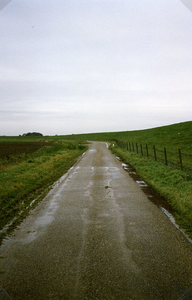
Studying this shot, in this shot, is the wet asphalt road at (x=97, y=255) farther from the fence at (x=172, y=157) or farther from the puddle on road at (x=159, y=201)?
the fence at (x=172, y=157)

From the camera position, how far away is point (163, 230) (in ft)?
19.3

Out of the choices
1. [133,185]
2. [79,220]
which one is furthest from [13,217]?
[133,185]

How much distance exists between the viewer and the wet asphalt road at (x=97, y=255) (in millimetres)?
3645

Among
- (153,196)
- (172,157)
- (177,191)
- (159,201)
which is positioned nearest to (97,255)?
(159,201)

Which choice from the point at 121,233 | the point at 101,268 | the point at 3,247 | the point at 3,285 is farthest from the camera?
the point at 121,233

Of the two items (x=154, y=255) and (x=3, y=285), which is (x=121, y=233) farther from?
(x=3, y=285)

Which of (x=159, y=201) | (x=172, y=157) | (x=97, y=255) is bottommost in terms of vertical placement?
Answer: (x=172, y=157)

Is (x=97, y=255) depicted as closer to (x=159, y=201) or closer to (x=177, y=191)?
(x=159, y=201)

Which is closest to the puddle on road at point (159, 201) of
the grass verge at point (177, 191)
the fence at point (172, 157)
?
the grass verge at point (177, 191)

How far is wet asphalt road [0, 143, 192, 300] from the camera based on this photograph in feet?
12.0

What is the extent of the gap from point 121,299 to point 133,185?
8218mm

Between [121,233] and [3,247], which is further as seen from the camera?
[121,233]

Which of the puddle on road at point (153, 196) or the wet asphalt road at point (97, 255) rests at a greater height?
the wet asphalt road at point (97, 255)

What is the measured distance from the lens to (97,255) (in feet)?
15.3
